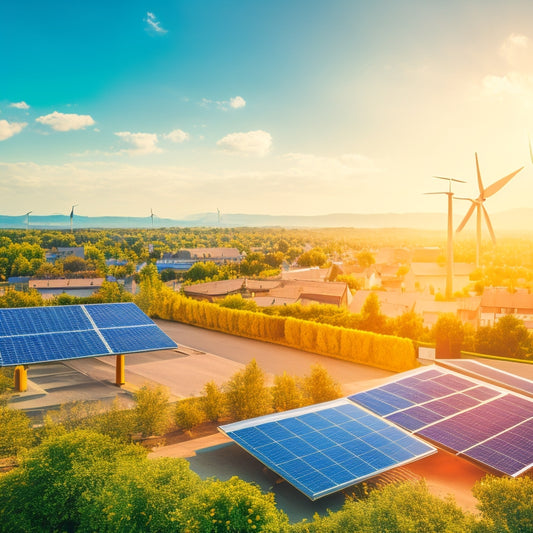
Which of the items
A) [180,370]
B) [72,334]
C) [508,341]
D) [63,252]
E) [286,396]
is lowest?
[180,370]

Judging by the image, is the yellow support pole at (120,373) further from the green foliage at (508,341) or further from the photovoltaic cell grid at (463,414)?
the green foliage at (508,341)

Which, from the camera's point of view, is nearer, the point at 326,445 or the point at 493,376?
the point at 326,445

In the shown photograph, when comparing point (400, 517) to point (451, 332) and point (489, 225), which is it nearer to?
point (451, 332)

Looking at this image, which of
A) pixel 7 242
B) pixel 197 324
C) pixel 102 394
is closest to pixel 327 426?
pixel 102 394

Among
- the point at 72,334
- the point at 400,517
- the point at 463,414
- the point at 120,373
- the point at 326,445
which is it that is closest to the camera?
the point at 400,517

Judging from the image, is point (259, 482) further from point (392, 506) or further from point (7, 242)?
point (7, 242)

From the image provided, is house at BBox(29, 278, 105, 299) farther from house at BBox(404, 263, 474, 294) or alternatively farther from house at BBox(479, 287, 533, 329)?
house at BBox(404, 263, 474, 294)

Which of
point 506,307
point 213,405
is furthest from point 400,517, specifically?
point 506,307

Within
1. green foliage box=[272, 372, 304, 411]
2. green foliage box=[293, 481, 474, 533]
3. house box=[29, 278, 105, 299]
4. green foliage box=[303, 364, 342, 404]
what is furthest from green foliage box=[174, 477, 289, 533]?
house box=[29, 278, 105, 299]
